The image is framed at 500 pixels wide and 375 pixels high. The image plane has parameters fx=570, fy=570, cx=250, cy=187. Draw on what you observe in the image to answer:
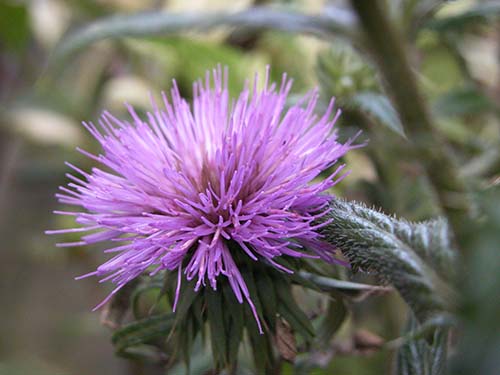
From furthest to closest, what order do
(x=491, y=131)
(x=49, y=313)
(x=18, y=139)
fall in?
(x=49, y=313), (x=18, y=139), (x=491, y=131)

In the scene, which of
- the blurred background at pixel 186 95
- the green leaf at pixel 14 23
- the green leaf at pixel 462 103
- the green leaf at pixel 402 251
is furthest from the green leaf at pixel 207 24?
the green leaf at pixel 14 23

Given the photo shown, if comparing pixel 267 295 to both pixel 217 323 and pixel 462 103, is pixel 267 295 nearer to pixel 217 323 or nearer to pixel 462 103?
pixel 217 323

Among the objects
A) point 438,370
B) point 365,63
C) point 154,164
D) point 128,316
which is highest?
point 365,63

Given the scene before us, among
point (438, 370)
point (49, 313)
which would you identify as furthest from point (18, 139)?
point (438, 370)

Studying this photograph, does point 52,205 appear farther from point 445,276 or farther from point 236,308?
point 445,276

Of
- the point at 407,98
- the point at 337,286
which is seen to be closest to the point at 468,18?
the point at 407,98

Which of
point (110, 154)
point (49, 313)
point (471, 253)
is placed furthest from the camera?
point (49, 313)
